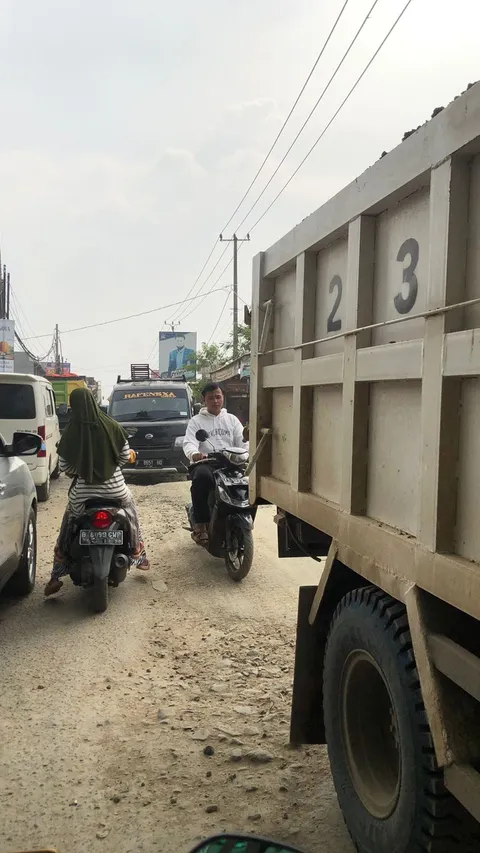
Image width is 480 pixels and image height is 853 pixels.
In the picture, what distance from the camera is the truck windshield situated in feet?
44.4

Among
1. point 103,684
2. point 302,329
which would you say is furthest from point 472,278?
point 103,684

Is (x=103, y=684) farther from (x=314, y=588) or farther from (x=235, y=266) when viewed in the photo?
(x=235, y=266)

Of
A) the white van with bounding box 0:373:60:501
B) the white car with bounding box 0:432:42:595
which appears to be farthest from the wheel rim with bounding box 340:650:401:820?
the white van with bounding box 0:373:60:501

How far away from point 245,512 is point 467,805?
14.2 ft

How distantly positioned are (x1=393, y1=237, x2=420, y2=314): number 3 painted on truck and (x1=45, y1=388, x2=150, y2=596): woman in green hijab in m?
3.68

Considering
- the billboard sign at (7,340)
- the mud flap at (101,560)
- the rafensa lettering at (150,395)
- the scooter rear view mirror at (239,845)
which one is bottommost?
the mud flap at (101,560)

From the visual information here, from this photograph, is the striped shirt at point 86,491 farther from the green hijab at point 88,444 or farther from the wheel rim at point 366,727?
the wheel rim at point 366,727

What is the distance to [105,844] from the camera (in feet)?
8.16

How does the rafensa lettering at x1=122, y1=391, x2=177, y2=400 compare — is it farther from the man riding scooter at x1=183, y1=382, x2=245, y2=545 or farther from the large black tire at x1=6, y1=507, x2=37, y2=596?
the large black tire at x1=6, y1=507, x2=37, y2=596

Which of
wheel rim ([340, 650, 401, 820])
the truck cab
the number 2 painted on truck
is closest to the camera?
wheel rim ([340, 650, 401, 820])

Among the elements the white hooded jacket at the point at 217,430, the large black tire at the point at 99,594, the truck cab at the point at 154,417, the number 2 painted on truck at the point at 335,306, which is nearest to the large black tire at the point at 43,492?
the truck cab at the point at 154,417

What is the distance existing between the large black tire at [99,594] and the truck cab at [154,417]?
7.26 meters

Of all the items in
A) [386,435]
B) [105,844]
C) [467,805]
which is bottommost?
[105,844]

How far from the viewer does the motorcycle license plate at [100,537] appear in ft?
16.6
